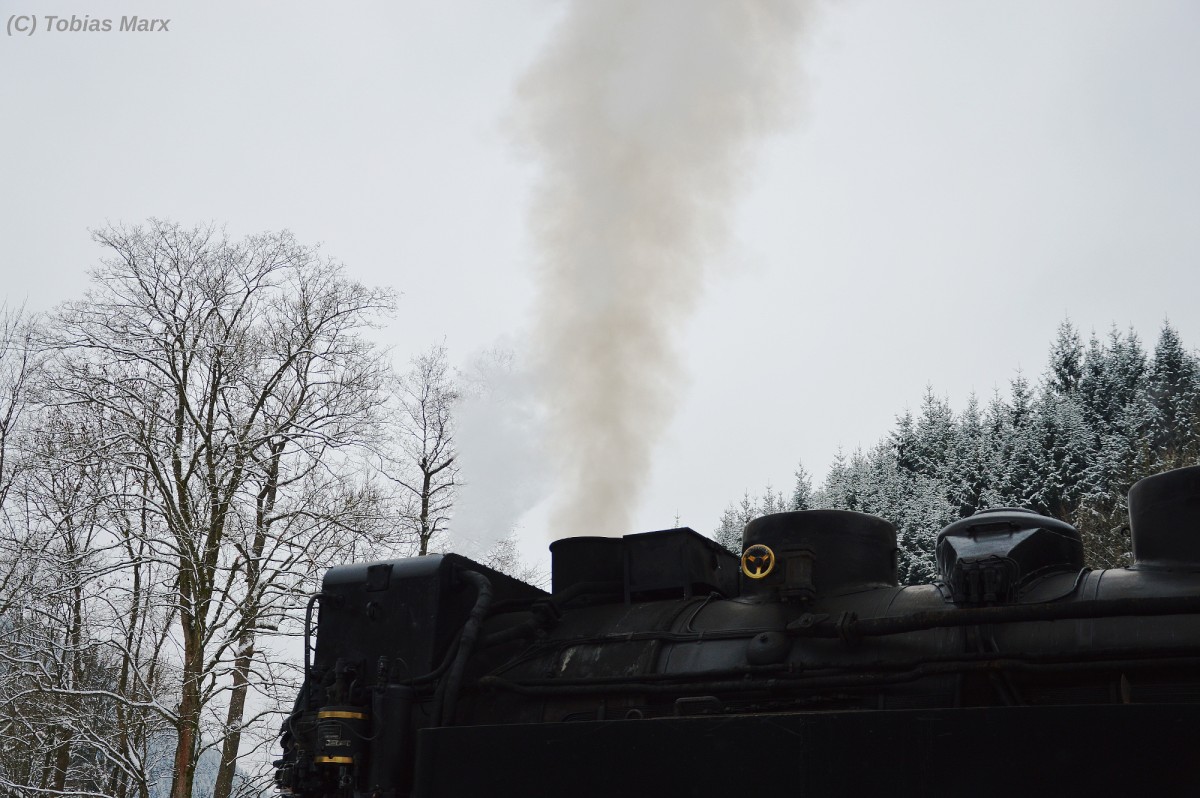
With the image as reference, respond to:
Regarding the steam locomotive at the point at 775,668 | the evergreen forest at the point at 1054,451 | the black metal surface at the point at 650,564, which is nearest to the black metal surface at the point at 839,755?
the steam locomotive at the point at 775,668

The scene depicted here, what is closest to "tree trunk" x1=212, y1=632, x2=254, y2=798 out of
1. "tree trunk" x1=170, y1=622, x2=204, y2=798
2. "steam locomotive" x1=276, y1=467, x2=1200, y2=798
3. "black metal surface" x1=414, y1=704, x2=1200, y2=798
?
"tree trunk" x1=170, y1=622, x2=204, y2=798

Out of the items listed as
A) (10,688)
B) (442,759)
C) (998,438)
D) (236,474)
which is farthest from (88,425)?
(998,438)

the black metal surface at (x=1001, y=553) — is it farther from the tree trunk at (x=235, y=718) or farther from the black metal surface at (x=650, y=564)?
the tree trunk at (x=235, y=718)

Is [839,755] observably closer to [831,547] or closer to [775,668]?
[775,668]

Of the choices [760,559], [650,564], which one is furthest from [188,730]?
[760,559]

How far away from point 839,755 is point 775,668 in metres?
1.02

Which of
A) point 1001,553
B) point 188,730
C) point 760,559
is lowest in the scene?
point 188,730

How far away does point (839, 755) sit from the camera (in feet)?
15.8

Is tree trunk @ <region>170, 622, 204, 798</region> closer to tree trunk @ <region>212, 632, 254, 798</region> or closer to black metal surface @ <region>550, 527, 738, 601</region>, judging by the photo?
tree trunk @ <region>212, 632, 254, 798</region>

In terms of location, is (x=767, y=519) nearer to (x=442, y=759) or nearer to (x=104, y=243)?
(x=442, y=759)

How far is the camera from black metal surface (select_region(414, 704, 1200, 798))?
425cm

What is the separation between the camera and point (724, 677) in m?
5.99

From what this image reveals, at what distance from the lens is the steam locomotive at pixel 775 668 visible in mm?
4613

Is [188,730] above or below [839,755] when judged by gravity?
above
